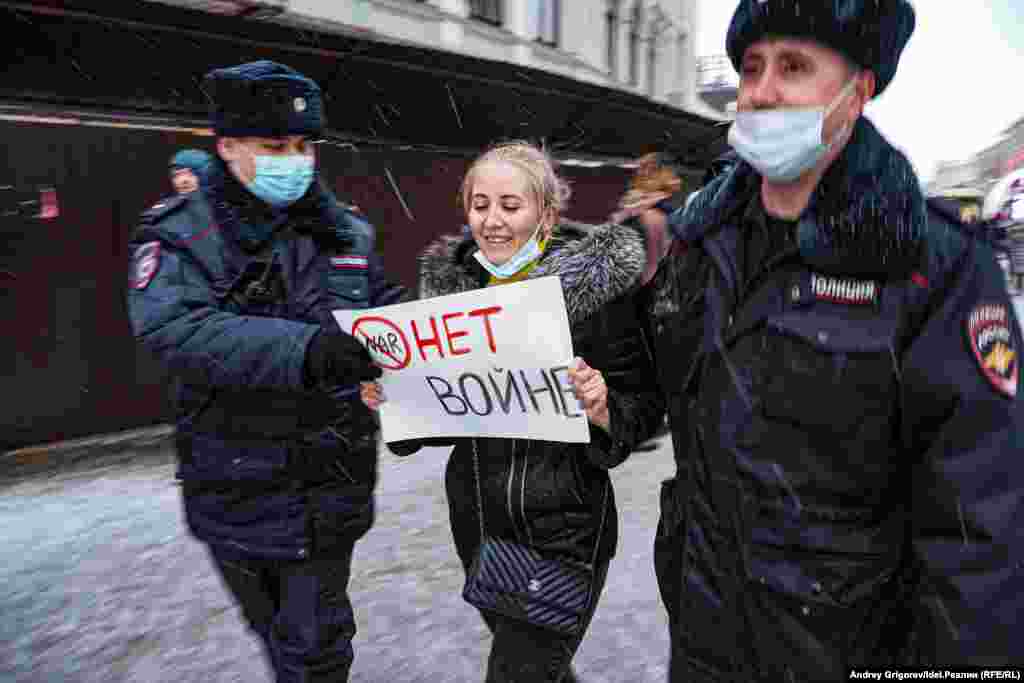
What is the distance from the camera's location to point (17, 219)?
19.2 feet

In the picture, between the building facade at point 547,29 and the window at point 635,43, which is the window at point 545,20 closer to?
the building facade at point 547,29

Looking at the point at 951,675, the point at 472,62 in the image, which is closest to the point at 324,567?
the point at 951,675

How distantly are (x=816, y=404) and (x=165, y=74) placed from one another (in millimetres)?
6342

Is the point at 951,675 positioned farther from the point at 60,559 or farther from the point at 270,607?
the point at 60,559

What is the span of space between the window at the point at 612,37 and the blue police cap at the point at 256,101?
61.5ft

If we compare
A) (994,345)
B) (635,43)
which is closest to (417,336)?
(994,345)

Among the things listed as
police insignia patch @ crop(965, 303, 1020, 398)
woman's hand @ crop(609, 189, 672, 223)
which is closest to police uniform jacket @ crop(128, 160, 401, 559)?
police insignia patch @ crop(965, 303, 1020, 398)

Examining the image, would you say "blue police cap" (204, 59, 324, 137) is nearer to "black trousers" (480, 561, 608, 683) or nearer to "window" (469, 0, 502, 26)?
"black trousers" (480, 561, 608, 683)

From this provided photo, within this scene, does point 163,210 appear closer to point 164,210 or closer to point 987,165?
point 164,210

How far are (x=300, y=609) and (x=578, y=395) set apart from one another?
1.05 meters

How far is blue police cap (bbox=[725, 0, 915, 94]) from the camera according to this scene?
1.29m

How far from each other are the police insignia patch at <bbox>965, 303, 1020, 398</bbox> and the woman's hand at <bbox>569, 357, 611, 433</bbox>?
2.88ft

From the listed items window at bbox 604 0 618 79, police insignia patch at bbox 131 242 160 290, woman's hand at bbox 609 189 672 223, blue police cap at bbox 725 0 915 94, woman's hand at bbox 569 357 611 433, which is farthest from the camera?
window at bbox 604 0 618 79

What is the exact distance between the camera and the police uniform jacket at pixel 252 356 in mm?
1963
